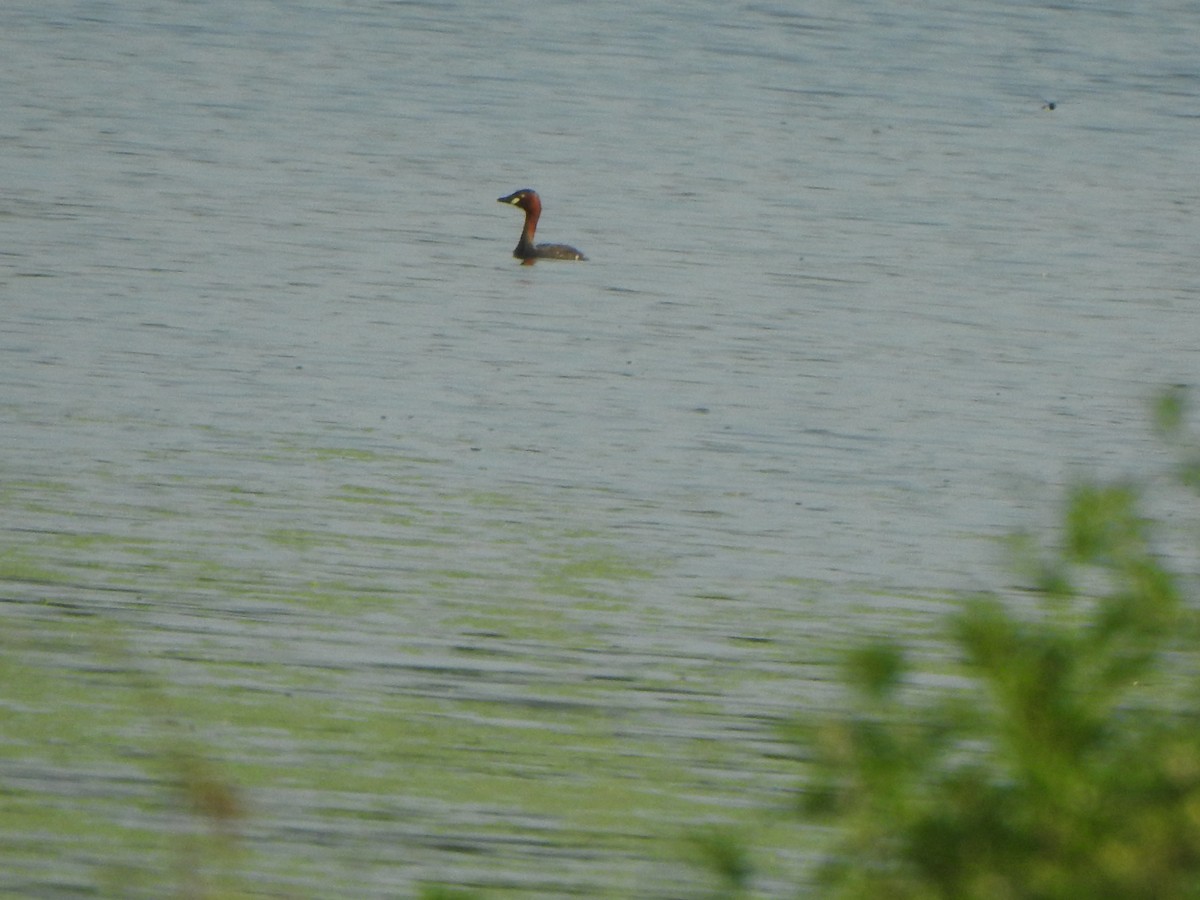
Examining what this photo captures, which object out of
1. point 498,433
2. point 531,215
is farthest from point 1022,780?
point 531,215

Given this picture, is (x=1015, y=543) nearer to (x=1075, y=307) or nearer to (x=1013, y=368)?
(x=1013, y=368)

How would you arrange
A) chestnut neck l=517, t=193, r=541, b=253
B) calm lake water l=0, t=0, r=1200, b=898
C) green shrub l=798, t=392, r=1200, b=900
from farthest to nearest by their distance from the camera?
chestnut neck l=517, t=193, r=541, b=253 → calm lake water l=0, t=0, r=1200, b=898 → green shrub l=798, t=392, r=1200, b=900

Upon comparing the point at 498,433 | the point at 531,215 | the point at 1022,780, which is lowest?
the point at 531,215

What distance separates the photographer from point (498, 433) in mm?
9070

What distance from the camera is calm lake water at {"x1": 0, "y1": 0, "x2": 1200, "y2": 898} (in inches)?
210

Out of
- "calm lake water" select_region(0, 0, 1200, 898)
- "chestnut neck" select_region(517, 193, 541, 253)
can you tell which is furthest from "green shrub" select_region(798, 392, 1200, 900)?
"chestnut neck" select_region(517, 193, 541, 253)

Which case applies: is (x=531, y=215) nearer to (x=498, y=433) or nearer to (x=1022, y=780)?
(x=498, y=433)

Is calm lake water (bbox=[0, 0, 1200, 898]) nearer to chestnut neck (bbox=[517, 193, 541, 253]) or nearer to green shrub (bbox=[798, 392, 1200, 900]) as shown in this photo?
chestnut neck (bbox=[517, 193, 541, 253])

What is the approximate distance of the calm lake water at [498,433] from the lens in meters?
5.32

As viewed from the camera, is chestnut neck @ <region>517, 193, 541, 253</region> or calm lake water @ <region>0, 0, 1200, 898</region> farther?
chestnut neck @ <region>517, 193, 541, 253</region>

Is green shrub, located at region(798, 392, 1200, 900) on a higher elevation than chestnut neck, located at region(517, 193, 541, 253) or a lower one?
higher

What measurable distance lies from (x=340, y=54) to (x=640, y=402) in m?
13.6

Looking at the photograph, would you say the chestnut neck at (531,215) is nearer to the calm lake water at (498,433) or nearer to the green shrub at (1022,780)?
the calm lake water at (498,433)

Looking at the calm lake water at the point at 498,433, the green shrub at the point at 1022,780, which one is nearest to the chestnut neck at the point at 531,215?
the calm lake water at the point at 498,433
